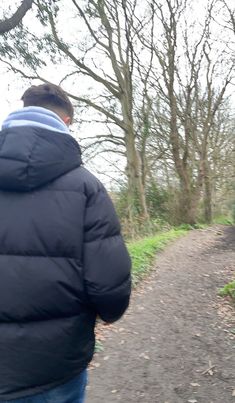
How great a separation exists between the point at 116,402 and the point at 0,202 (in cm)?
258

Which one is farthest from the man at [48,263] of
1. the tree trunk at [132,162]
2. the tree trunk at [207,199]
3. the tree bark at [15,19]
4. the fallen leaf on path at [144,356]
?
the tree trunk at [207,199]

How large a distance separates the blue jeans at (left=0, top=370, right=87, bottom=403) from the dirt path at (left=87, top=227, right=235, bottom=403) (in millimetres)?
1998

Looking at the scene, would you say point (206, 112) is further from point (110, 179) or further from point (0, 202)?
point (0, 202)

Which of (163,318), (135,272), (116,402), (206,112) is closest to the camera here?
(116,402)

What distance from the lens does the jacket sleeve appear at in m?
1.64

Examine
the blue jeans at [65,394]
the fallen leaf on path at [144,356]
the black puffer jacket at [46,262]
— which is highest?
the black puffer jacket at [46,262]

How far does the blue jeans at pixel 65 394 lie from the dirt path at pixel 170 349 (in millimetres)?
1998

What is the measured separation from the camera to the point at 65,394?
1762 millimetres

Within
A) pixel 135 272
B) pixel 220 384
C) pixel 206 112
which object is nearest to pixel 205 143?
pixel 206 112

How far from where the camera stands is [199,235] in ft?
50.0

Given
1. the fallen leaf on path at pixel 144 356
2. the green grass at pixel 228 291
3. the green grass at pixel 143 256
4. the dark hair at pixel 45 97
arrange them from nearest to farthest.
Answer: the dark hair at pixel 45 97, the fallen leaf on path at pixel 144 356, the green grass at pixel 228 291, the green grass at pixel 143 256

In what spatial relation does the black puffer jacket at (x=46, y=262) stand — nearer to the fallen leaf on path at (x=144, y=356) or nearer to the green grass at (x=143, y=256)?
the fallen leaf on path at (x=144, y=356)

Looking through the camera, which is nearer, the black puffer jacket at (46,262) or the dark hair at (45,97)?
the black puffer jacket at (46,262)

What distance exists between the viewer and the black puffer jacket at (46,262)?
161 centimetres
